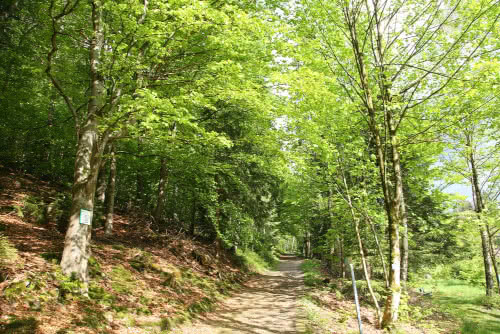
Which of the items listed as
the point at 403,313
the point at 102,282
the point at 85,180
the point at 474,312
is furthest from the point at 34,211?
the point at 474,312

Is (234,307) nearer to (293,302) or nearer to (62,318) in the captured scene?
(293,302)

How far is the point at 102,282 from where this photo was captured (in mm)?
6664

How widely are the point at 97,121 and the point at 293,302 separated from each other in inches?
363

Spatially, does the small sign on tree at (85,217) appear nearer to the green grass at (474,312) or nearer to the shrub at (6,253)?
the shrub at (6,253)

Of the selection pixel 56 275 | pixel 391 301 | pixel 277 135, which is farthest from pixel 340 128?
pixel 56 275

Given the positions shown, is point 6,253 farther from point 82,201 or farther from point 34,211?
point 34,211

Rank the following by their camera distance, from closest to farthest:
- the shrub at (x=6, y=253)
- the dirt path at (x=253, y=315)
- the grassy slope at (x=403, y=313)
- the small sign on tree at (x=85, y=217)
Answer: the shrub at (x=6, y=253), the small sign on tree at (x=85, y=217), the dirt path at (x=253, y=315), the grassy slope at (x=403, y=313)

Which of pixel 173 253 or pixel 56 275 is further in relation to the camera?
pixel 173 253

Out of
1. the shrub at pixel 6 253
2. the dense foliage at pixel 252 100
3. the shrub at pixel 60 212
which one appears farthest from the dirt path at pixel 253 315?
the shrub at pixel 60 212

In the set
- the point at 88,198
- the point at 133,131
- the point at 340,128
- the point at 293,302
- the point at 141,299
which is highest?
the point at 340,128

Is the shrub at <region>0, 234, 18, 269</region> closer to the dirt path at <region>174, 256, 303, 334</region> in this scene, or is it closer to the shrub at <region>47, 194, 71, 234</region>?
the shrub at <region>47, 194, 71, 234</region>

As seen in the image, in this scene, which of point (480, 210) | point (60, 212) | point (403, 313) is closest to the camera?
point (403, 313)

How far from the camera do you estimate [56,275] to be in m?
5.53

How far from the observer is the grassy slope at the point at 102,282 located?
183 inches
